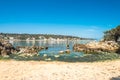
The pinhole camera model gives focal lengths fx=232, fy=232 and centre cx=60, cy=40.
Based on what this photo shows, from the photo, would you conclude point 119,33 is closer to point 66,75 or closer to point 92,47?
point 92,47

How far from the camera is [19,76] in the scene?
2089 centimetres

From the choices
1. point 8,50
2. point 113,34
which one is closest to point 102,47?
point 113,34

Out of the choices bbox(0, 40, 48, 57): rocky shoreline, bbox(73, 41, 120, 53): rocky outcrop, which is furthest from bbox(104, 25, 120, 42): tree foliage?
bbox(0, 40, 48, 57): rocky shoreline

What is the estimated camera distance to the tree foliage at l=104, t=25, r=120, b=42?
9607 cm

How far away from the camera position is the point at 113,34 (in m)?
97.2

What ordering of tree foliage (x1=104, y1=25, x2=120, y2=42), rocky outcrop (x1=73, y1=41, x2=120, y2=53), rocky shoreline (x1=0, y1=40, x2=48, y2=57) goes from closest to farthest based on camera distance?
rocky shoreline (x1=0, y1=40, x2=48, y2=57) < rocky outcrop (x1=73, y1=41, x2=120, y2=53) < tree foliage (x1=104, y1=25, x2=120, y2=42)

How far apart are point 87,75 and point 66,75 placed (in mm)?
1956

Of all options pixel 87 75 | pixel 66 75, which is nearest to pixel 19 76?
pixel 66 75

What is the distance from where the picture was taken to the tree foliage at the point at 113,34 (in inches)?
3782

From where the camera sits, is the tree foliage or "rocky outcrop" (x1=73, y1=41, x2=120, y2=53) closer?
"rocky outcrop" (x1=73, y1=41, x2=120, y2=53)

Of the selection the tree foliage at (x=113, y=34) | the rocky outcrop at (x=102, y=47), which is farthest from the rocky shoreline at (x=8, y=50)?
the tree foliage at (x=113, y=34)

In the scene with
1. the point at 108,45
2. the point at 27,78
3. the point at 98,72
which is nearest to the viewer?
the point at 27,78

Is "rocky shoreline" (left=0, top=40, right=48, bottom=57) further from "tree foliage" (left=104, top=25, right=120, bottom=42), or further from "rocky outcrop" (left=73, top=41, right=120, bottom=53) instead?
"tree foliage" (left=104, top=25, right=120, bottom=42)

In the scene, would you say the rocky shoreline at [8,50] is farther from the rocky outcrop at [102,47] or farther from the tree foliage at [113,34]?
the tree foliage at [113,34]
